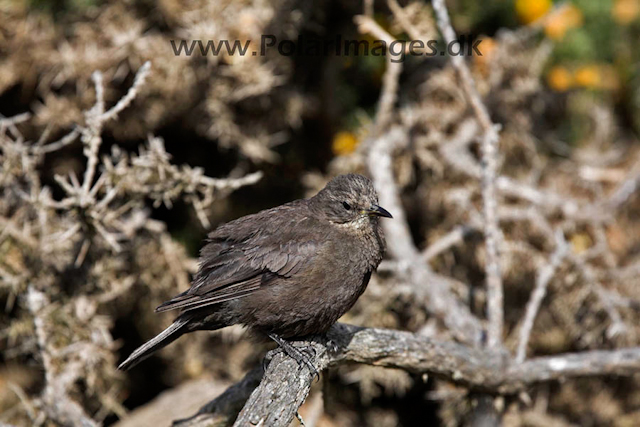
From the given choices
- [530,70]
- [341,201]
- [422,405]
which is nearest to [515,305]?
[422,405]

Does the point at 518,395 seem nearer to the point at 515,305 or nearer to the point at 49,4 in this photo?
the point at 515,305

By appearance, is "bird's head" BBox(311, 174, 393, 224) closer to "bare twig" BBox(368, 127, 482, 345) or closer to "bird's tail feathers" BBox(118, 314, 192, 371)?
"bird's tail feathers" BBox(118, 314, 192, 371)

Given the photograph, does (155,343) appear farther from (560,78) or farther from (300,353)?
(560,78)

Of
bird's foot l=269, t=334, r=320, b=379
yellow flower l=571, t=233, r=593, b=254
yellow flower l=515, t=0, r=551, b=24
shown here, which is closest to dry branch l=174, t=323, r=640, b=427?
bird's foot l=269, t=334, r=320, b=379

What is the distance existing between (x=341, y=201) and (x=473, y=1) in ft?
12.5

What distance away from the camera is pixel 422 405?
6863 millimetres

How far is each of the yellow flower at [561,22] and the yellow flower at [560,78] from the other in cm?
34

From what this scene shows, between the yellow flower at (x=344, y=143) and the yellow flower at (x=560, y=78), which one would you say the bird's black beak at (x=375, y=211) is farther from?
the yellow flower at (x=560, y=78)

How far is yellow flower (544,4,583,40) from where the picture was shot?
677 cm

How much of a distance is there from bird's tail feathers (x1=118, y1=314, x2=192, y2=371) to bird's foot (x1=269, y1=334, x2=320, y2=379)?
53 centimetres

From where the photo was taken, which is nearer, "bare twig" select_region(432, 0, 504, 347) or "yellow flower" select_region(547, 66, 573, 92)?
"bare twig" select_region(432, 0, 504, 347)

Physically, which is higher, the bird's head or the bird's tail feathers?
the bird's head

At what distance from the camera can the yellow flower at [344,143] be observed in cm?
666

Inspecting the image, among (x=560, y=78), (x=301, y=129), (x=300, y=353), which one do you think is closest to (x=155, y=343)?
(x=300, y=353)
